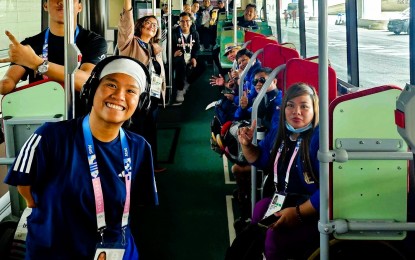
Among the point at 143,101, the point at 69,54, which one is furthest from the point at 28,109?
the point at 143,101

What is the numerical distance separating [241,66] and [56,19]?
3145 mm

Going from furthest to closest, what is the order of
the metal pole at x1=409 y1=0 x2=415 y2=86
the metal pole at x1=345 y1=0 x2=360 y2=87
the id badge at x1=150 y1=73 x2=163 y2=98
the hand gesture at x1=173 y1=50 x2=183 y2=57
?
the hand gesture at x1=173 y1=50 x2=183 y2=57, the id badge at x1=150 y1=73 x2=163 y2=98, the metal pole at x1=345 y1=0 x2=360 y2=87, the metal pole at x1=409 y1=0 x2=415 y2=86

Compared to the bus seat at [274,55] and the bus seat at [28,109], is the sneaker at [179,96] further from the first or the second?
the bus seat at [28,109]

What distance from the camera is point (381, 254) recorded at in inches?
90.7

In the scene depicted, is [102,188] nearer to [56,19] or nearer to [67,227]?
[67,227]

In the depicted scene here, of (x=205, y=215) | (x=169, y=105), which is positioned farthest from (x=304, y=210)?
(x=169, y=105)

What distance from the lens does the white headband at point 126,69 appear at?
1895 millimetres

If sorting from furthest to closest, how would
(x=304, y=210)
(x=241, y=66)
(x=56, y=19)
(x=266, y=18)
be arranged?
(x=266, y=18)
(x=241, y=66)
(x=56, y=19)
(x=304, y=210)

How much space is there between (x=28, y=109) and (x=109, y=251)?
1.16 metres

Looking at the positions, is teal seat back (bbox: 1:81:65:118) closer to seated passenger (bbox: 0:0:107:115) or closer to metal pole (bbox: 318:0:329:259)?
seated passenger (bbox: 0:0:107:115)

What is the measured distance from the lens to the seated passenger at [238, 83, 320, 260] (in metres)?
2.63

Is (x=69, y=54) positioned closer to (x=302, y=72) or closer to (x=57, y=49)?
(x=57, y=49)

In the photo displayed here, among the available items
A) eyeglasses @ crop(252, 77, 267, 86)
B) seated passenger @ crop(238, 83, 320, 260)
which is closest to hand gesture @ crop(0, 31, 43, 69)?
seated passenger @ crop(238, 83, 320, 260)

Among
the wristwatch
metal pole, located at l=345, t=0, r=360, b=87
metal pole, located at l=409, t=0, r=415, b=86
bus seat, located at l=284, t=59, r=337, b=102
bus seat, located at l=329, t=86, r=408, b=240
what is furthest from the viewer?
metal pole, located at l=345, t=0, r=360, b=87
